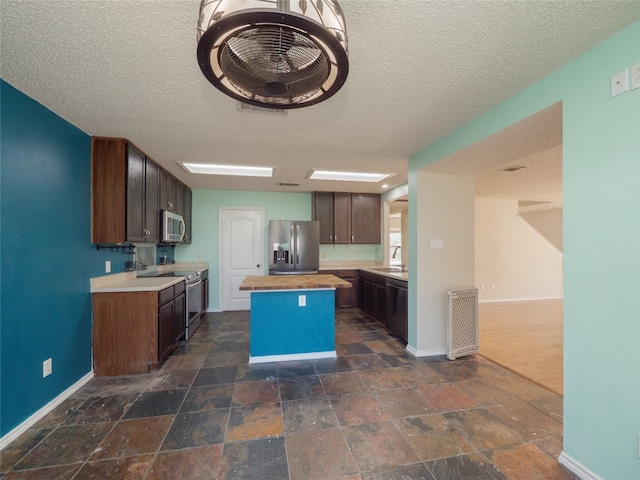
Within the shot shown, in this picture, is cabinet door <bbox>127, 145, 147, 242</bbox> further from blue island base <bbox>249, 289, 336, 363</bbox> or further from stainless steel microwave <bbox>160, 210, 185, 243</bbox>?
blue island base <bbox>249, 289, 336, 363</bbox>

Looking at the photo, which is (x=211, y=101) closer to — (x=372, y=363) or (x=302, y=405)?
(x=302, y=405)

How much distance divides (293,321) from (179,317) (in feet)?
5.10

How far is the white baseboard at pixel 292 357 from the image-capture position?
9.82 ft

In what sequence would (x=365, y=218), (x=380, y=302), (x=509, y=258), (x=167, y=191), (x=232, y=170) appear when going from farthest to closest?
(x=509, y=258) < (x=365, y=218) < (x=380, y=302) < (x=232, y=170) < (x=167, y=191)

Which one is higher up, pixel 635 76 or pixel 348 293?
pixel 635 76

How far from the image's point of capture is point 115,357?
2.69 metres

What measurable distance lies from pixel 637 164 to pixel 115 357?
13.8 ft

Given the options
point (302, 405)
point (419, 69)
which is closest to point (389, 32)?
point (419, 69)

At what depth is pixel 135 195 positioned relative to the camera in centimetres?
293

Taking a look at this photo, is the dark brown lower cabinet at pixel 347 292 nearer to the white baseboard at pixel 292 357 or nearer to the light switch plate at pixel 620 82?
the white baseboard at pixel 292 357

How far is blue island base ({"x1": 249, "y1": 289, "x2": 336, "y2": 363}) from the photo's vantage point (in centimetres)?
302

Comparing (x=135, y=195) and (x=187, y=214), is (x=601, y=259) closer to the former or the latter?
(x=135, y=195)

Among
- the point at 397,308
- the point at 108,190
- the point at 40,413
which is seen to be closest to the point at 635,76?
the point at 397,308

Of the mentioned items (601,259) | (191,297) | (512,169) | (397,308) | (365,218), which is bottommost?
(397,308)
